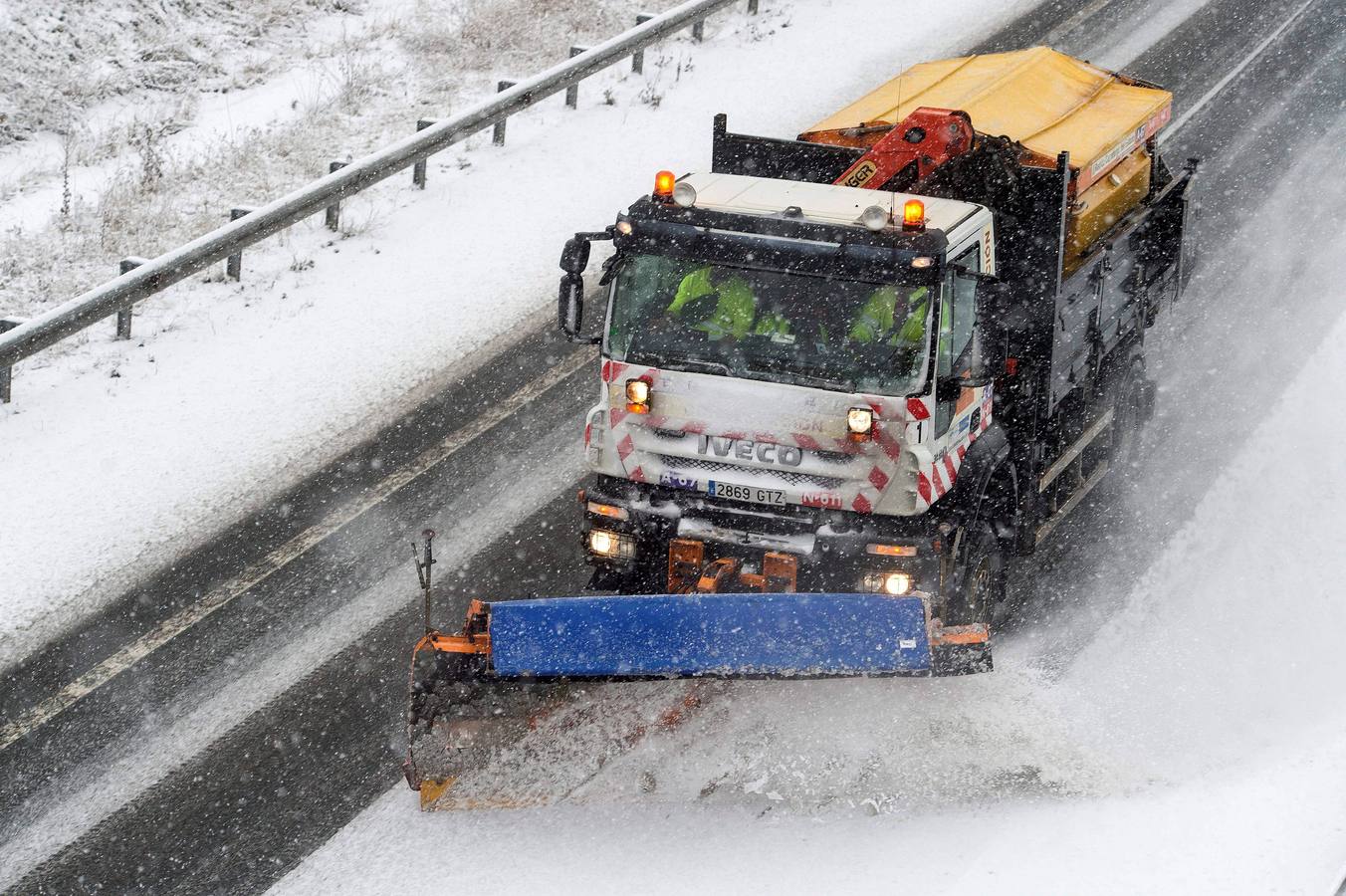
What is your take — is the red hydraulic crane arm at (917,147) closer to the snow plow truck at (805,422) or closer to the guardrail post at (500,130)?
the snow plow truck at (805,422)

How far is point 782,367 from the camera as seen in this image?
26.4ft

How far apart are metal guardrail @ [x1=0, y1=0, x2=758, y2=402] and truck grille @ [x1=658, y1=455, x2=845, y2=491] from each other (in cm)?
562

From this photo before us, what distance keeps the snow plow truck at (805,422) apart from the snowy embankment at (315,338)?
3.20 metres

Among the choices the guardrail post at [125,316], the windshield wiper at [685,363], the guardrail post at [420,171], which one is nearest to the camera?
the windshield wiper at [685,363]

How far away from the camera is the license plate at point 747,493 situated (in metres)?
8.20

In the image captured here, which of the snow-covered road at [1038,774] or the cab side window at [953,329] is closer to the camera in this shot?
the snow-covered road at [1038,774]

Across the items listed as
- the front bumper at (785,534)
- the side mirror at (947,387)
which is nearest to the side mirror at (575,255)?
the front bumper at (785,534)

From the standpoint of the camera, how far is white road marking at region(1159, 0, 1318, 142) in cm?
1709

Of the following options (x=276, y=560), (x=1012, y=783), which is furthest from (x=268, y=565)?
(x=1012, y=783)

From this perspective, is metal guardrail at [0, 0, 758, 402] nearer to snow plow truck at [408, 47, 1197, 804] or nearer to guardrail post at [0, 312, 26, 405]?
guardrail post at [0, 312, 26, 405]

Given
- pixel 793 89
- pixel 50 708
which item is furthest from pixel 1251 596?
pixel 793 89

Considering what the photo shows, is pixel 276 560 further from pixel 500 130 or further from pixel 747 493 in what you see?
pixel 500 130

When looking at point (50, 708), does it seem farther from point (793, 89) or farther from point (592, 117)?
point (793, 89)

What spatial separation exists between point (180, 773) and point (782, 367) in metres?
3.67
